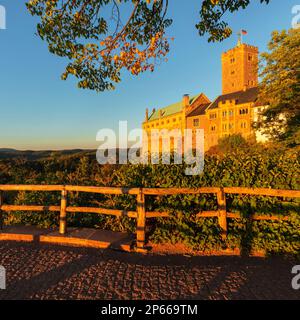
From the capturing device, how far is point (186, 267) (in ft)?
13.2

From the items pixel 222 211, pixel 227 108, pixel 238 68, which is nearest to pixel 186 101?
pixel 227 108

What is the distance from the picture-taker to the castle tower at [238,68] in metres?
63.9

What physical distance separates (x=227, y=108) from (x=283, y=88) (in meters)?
34.3

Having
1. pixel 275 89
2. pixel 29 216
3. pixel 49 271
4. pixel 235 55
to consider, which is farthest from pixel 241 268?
pixel 235 55

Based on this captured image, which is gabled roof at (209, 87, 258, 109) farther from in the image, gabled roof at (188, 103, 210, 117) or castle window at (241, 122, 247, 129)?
castle window at (241, 122, 247, 129)

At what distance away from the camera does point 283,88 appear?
1969cm

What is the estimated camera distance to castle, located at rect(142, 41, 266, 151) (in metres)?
50.0

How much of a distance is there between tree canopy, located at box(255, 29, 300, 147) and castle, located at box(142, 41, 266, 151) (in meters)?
23.6

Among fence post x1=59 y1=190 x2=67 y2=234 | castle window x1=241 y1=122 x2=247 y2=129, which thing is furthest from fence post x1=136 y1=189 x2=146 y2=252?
castle window x1=241 y1=122 x2=247 y2=129

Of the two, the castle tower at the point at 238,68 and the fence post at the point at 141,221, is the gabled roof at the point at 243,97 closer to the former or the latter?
the castle tower at the point at 238,68
